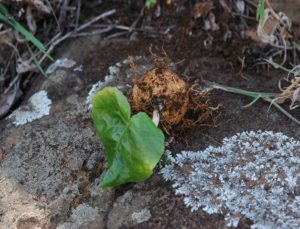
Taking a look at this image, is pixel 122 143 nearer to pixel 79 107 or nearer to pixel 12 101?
pixel 79 107

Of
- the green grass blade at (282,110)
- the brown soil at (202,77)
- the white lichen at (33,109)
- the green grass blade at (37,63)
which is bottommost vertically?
the green grass blade at (282,110)

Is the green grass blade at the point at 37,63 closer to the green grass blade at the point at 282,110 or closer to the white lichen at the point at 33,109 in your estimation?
the white lichen at the point at 33,109

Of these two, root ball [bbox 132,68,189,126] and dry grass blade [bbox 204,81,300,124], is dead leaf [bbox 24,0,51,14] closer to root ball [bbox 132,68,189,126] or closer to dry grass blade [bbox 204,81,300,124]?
root ball [bbox 132,68,189,126]

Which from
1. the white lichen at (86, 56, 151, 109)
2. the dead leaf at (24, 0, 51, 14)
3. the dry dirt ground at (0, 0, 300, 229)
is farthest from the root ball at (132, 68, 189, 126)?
the dead leaf at (24, 0, 51, 14)

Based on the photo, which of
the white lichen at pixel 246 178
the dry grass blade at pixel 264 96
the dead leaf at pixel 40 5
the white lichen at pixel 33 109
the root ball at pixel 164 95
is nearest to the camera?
the white lichen at pixel 246 178

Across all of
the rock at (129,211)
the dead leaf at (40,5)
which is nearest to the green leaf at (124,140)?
the rock at (129,211)

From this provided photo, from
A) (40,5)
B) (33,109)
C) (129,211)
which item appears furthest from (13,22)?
(129,211)
